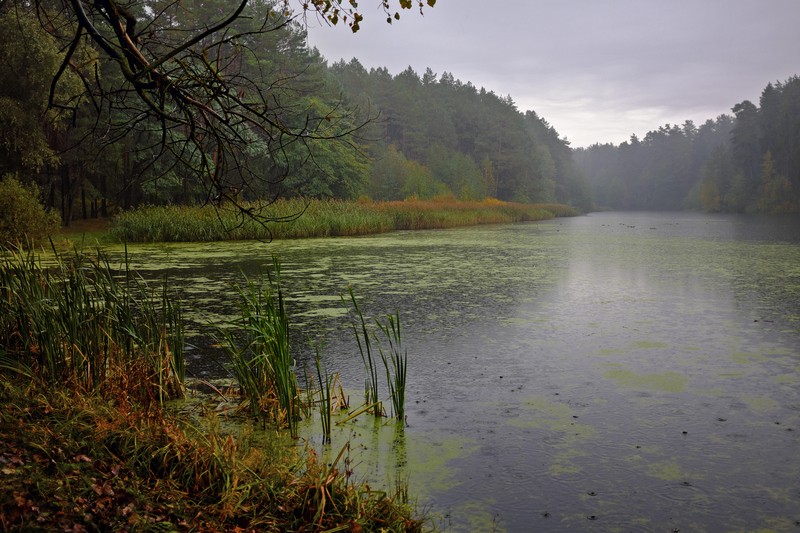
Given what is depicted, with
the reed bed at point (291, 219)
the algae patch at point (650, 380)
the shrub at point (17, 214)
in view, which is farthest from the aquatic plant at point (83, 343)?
the shrub at point (17, 214)

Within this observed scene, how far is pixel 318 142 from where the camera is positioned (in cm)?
2492

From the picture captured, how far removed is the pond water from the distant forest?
1.54 m

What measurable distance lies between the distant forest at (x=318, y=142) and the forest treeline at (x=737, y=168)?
7.2 inches

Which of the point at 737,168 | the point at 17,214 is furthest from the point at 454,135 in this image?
the point at 17,214

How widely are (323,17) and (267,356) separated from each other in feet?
5.85

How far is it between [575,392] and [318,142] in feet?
72.2

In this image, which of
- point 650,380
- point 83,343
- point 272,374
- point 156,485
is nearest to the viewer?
point 156,485

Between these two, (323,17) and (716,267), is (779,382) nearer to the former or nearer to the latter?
(323,17)

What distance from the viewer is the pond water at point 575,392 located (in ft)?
8.74

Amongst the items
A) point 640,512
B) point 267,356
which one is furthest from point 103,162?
point 640,512

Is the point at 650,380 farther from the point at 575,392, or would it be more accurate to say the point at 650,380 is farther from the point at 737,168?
the point at 737,168

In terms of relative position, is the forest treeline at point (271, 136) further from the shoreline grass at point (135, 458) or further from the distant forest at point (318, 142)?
the shoreline grass at point (135, 458)

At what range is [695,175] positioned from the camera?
90188 mm

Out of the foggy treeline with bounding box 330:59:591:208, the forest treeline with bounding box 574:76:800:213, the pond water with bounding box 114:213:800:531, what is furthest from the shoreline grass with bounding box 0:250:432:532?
the forest treeline with bounding box 574:76:800:213
